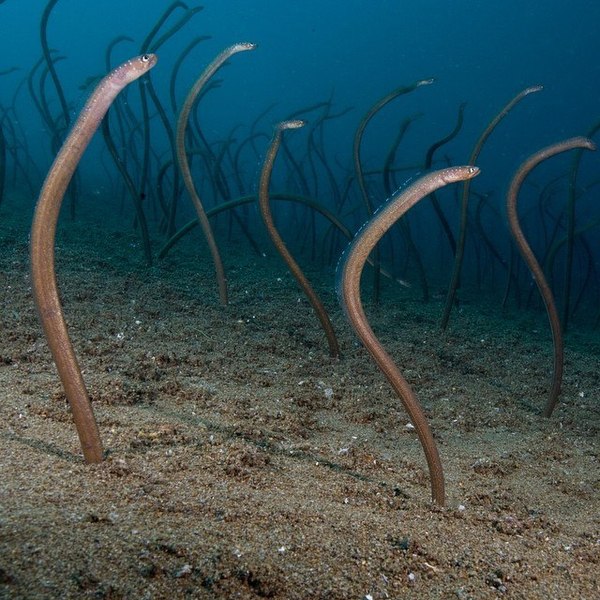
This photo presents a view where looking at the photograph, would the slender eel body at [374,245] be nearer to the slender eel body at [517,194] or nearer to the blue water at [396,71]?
the slender eel body at [517,194]

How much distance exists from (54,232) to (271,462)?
4.43 ft

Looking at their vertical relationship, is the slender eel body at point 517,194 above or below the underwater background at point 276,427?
above

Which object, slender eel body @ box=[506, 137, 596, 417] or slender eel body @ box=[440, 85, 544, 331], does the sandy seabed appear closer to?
slender eel body @ box=[440, 85, 544, 331]

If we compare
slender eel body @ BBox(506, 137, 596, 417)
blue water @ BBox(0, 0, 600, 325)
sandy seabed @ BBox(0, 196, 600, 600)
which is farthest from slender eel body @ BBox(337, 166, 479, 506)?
blue water @ BBox(0, 0, 600, 325)

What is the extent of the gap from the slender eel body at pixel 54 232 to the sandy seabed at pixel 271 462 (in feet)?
0.89

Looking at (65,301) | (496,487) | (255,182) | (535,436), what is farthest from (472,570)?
(65,301)

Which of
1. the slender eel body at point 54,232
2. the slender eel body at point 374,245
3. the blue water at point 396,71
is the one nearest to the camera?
the slender eel body at point 54,232

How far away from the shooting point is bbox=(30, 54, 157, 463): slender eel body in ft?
5.70

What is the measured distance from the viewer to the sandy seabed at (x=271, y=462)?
1523mm

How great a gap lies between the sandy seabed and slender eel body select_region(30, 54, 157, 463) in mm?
272

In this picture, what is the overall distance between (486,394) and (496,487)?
1369 millimetres

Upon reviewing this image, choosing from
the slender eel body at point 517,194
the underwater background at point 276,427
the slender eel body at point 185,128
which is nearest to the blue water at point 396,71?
the underwater background at point 276,427

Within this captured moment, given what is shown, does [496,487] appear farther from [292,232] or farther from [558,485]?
[292,232]

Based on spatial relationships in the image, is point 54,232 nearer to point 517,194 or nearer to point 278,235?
point 278,235
